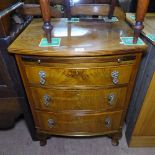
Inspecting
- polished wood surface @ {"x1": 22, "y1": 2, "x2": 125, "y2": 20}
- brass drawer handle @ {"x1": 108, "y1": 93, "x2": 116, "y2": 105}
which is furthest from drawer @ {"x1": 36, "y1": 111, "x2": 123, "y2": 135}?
polished wood surface @ {"x1": 22, "y1": 2, "x2": 125, "y2": 20}

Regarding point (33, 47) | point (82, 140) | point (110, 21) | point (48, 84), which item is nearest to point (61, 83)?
point (48, 84)

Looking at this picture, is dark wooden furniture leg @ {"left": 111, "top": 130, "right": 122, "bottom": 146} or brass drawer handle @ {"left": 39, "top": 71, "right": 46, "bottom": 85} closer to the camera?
brass drawer handle @ {"left": 39, "top": 71, "right": 46, "bottom": 85}

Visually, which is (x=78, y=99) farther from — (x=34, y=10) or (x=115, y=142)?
(x=34, y=10)

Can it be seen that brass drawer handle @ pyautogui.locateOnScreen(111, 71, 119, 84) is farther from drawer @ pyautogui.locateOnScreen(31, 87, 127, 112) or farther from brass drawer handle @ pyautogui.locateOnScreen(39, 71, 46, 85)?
brass drawer handle @ pyautogui.locateOnScreen(39, 71, 46, 85)

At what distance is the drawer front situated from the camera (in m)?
0.90

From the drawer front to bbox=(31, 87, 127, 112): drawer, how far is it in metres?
0.06

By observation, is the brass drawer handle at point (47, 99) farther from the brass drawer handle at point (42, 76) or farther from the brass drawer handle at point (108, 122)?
the brass drawer handle at point (108, 122)

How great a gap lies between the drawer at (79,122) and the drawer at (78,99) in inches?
2.6

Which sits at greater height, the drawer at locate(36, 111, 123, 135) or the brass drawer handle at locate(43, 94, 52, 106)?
the brass drawer handle at locate(43, 94, 52, 106)

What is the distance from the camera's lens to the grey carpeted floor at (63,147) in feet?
4.44

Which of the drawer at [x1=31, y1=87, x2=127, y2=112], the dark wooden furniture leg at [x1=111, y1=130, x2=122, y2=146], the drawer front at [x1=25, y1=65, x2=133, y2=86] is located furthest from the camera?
the dark wooden furniture leg at [x1=111, y1=130, x2=122, y2=146]

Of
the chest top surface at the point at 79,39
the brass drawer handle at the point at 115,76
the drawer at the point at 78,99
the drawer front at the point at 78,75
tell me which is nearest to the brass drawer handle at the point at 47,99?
the drawer at the point at 78,99

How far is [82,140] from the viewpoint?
1.44 meters

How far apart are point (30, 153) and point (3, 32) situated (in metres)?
1.00
